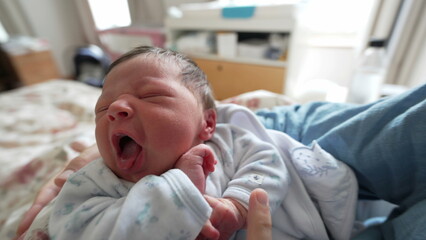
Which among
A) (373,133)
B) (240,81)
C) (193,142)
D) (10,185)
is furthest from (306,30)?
(10,185)

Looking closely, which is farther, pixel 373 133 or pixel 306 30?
pixel 306 30

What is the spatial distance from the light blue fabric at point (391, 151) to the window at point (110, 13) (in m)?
2.84

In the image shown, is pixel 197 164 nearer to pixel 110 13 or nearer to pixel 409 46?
pixel 409 46

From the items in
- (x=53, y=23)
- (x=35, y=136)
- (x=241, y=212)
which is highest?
(x=53, y=23)

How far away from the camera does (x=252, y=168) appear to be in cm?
43

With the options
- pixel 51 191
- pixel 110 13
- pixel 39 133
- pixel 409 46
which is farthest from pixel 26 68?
pixel 409 46

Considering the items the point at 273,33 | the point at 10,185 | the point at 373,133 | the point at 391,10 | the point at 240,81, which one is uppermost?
the point at 391,10

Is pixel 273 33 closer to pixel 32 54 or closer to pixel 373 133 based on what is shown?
pixel 373 133

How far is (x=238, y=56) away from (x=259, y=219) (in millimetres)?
1141

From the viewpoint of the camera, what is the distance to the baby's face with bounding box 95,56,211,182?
369 mm

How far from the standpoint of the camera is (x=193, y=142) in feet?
1.45

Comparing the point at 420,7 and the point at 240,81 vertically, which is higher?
the point at 420,7

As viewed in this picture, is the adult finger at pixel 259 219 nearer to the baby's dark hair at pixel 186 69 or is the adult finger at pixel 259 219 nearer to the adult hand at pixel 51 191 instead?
the baby's dark hair at pixel 186 69

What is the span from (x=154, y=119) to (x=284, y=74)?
3.19 ft
